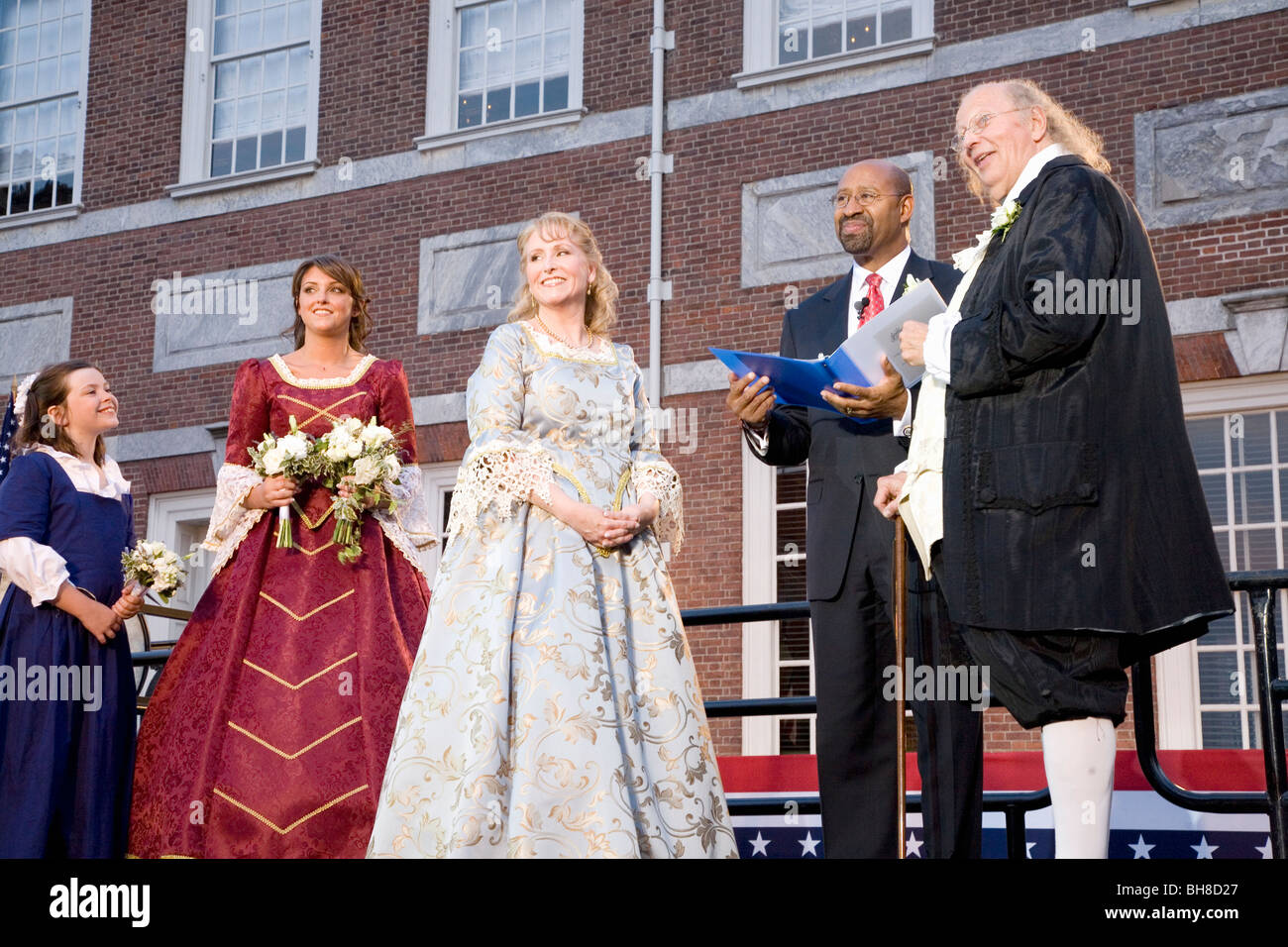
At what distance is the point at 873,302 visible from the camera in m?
4.47

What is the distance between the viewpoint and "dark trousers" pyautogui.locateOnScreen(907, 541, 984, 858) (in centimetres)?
392

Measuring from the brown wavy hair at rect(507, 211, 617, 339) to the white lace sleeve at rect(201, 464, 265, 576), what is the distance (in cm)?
97

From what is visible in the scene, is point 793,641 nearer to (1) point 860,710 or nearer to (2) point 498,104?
(2) point 498,104

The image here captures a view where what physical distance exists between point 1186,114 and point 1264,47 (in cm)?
52

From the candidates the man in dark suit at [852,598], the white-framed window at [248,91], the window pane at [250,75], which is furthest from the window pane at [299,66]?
the man in dark suit at [852,598]

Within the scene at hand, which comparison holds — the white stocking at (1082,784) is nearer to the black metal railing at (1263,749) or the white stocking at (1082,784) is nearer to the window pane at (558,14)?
the black metal railing at (1263,749)

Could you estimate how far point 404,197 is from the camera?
36.7 ft

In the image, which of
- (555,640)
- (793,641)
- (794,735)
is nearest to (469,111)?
(793,641)

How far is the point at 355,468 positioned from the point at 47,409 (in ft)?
4.10

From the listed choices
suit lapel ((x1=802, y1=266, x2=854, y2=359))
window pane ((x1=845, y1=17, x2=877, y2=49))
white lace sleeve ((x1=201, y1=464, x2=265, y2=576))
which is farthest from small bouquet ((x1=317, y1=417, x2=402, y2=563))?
window pane ((x1=845, y1=17, x2=877, y2=49))

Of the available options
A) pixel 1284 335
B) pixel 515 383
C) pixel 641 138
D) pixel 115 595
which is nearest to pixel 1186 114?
pixel 1284 335

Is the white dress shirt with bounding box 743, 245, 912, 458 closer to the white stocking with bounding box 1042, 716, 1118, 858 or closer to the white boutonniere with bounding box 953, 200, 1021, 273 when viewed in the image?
the white boutonniere with bounding box 953, 200, 1021, 273

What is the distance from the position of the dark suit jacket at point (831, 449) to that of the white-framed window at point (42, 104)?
918 centimetres
